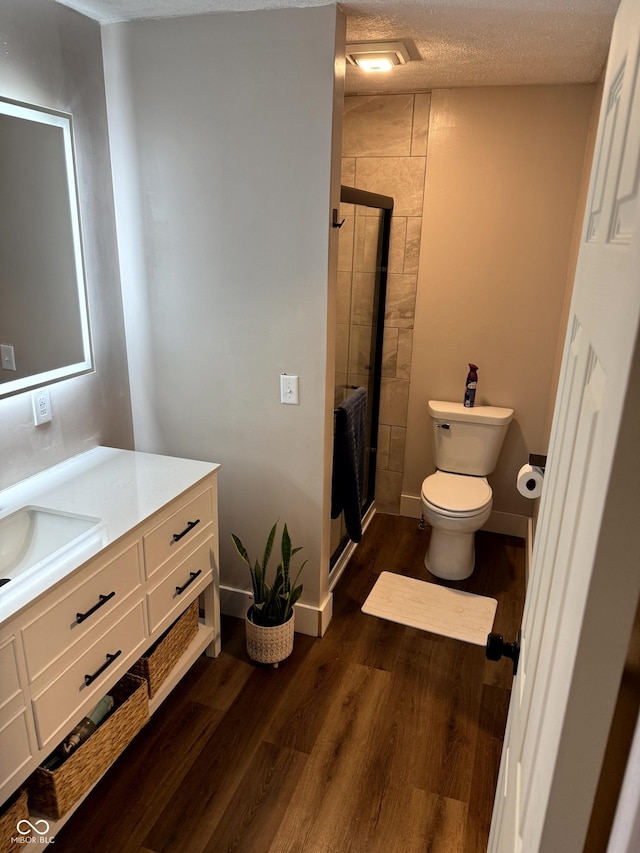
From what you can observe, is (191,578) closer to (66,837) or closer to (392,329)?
(66,837)

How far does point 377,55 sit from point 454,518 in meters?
2.05

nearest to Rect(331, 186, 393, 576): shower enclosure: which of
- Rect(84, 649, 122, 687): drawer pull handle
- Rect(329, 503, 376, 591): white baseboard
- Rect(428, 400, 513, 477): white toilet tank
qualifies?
Rect(329, 503, 376, 591): white baseboard

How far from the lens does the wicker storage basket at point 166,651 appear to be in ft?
6.54

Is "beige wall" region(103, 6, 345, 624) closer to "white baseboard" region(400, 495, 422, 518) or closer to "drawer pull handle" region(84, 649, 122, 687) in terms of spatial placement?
"drawer pull handle" region(84, 649, 122, 687)

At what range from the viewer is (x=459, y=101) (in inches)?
116

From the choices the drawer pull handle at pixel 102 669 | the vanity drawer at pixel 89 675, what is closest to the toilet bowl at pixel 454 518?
the vanity drawer at pixel 89 675

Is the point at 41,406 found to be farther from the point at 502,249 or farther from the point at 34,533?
the point at 502,249

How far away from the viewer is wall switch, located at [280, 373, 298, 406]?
2332mm

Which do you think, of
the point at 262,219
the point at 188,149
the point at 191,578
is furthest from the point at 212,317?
the point at 191,578

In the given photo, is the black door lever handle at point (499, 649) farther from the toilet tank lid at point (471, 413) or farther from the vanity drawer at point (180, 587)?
the toilet tank lid at point (471, 413)

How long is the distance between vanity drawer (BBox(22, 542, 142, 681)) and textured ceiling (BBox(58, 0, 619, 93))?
1.80 meters

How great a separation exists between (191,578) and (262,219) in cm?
134

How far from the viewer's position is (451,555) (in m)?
3.04

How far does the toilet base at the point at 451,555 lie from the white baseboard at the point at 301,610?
651 mm
